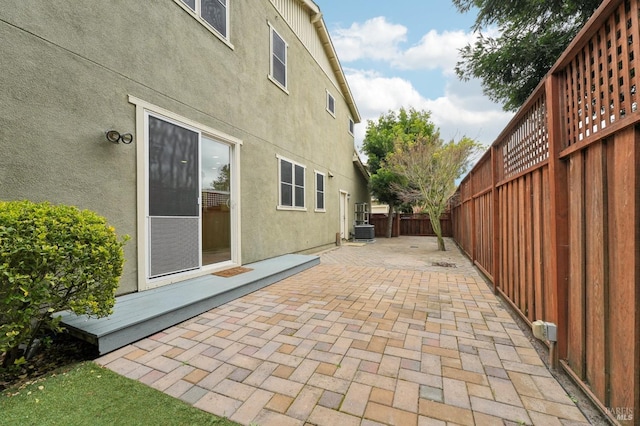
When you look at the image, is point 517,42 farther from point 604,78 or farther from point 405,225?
point 405,225

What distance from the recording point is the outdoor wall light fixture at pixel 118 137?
3096mm

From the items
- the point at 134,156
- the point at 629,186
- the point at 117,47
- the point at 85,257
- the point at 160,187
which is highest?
the point at 117,47

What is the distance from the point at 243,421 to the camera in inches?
62.0

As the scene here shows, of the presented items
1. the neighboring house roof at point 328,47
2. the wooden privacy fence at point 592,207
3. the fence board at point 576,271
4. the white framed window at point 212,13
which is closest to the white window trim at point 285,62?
the neighboring house roof at point 328,47

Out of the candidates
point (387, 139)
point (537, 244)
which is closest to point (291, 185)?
point (537, 244)

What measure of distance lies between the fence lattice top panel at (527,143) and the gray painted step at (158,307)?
12.7 ft

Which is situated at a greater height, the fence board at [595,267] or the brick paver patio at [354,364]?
the fence board at [595,267]

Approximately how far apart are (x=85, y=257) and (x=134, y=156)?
1.66 m

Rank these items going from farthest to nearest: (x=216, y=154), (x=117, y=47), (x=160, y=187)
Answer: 1. (x=216, y=154)
2. (x=160, y=187)
3. (x=117, y=47)

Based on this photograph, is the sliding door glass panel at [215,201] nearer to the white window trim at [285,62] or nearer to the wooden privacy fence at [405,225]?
the white window trim at [285,62]

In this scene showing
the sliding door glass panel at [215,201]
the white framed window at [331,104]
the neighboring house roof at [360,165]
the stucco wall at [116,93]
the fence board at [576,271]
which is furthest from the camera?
the neighboring house roof at [360,165]

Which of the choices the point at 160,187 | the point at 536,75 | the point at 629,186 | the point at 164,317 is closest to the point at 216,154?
the point at 160,187

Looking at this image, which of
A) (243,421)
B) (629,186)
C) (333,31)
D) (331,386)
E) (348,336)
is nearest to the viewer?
(629,186)

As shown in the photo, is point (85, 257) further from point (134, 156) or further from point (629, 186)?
point (629, 186)
